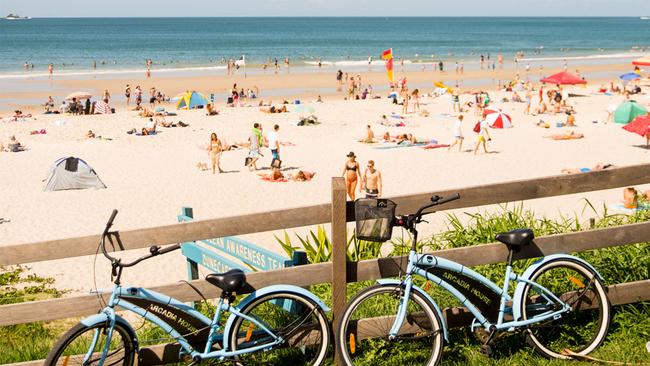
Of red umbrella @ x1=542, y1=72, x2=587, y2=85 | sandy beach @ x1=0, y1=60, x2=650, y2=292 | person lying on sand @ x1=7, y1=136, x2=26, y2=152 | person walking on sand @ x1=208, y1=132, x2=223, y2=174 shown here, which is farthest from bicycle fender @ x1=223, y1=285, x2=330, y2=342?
red umbrella @ x1=542, y1=72, x2=587, y2=85

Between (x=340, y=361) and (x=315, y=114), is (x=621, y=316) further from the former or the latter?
(x=315, y=114)

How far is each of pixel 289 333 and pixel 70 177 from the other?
53.9ft

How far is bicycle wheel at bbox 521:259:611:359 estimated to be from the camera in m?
5.17

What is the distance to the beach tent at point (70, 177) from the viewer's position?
65.1 ft

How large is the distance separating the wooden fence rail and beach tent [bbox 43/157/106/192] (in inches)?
631

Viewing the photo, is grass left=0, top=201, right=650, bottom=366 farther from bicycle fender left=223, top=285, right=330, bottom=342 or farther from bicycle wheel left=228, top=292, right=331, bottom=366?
bicycle fender left=223, top=285, right=330, bottom=342

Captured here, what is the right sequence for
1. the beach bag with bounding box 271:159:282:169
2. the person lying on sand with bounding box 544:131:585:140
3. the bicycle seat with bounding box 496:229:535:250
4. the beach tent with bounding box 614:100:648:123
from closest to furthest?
the bicycle seat with bounding box 496:229:535:250, the beach bag with bounding box 271:159:282:169, the beach tent with bounding box 614:100:648:123, the person lying on sand with bounding box 544:131:585:140

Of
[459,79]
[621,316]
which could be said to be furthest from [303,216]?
[459,79]

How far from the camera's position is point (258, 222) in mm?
4738

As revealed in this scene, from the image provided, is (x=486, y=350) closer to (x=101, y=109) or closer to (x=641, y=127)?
(x=641, y=127)

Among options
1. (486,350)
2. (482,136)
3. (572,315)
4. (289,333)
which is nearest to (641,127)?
(482,136)

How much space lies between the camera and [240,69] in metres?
68.2

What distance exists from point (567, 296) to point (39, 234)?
518 inches

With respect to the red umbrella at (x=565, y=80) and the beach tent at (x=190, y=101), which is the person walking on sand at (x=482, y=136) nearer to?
the red umbrella at (x=565, y=80)
